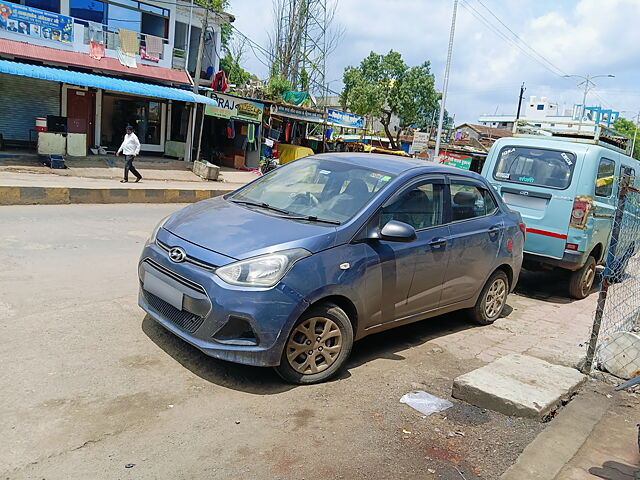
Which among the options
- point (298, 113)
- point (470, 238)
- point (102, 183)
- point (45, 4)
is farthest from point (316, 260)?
point (298, 113)

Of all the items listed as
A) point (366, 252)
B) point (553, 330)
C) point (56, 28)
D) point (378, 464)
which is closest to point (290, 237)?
point (366, 252)

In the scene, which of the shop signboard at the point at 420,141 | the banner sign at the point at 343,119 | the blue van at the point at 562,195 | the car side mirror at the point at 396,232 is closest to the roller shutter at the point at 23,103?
the banner sign at the point at 343,119

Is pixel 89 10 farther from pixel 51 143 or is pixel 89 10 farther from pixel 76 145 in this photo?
pixel 51 143

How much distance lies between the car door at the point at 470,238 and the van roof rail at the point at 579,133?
365cm

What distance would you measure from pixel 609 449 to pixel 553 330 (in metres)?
3.05

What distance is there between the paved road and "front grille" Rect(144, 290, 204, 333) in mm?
356

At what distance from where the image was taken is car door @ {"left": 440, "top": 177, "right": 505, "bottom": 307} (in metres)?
5.20

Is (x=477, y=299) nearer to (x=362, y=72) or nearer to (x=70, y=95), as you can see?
(x=70, y=95)

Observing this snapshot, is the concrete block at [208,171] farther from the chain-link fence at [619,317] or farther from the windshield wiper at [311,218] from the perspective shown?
the windshield wiper at [311,218]

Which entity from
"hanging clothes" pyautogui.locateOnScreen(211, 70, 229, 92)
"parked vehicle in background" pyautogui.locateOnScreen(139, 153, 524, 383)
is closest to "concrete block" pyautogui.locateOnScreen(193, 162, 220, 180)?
"hanging clothes" pyautogui.locateOnScreen(211, 70, 229, 92)

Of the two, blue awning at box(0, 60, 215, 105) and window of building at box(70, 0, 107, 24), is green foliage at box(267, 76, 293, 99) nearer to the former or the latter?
blue awning at box(0, 60, 215, 105)

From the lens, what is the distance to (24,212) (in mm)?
9570

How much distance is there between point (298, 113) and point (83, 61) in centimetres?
991

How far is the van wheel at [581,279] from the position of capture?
7.89m
